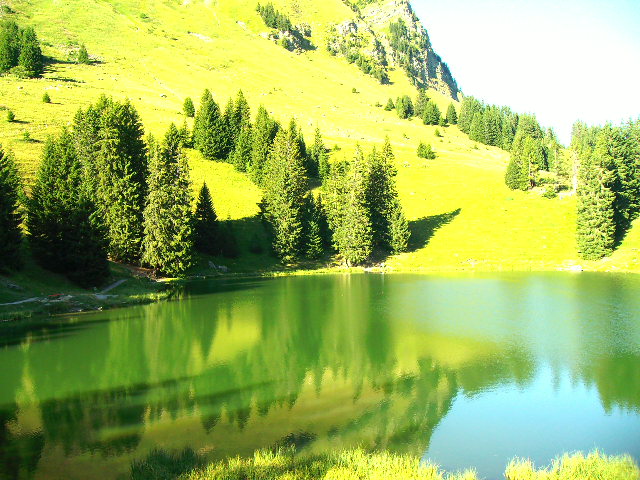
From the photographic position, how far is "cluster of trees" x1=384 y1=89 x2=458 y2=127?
163 m

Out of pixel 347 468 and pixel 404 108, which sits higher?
pixel 404 108

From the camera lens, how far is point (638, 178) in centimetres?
8031

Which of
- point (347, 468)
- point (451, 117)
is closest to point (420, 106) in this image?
point (451, 117)

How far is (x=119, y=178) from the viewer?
5672 cm

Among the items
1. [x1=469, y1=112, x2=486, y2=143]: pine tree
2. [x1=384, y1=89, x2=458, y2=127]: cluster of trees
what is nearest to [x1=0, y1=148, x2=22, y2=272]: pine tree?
[x1=384, y1=89, x2=458, y2=127]: cluster of trees

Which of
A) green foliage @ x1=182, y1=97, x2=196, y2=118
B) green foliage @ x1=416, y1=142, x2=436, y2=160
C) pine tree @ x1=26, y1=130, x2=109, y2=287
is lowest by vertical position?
pine tree @ x1=26, y1=130, x2=109, y2=287

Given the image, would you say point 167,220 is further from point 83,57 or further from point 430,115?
point 430,115

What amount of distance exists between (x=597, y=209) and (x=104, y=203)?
2711 inches

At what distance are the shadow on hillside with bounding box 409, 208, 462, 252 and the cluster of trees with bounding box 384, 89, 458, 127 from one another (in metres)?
80.9

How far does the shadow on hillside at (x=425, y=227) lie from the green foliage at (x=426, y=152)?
30.5m

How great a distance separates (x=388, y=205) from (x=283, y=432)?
217ft

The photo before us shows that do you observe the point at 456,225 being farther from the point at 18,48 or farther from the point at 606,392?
the point at 18,48

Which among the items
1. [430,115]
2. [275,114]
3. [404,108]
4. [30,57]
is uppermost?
[404,108]

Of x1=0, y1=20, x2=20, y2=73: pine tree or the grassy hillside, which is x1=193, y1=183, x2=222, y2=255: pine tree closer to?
the grassy hillside
